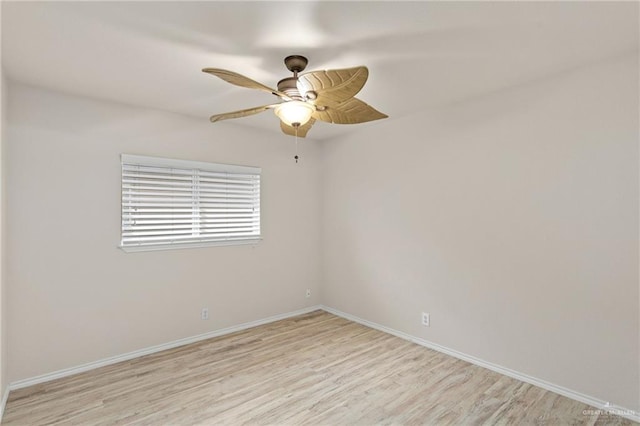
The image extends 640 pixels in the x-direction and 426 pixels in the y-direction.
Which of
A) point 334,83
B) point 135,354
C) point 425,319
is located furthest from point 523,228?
point 135,354

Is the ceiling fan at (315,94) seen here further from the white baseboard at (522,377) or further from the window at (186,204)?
the white baseboard at (522,377)

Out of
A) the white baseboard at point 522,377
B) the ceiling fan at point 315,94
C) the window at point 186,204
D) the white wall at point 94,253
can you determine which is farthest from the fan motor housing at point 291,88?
the white baseboard at point 522,377

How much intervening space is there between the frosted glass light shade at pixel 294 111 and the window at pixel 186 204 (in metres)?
1.74

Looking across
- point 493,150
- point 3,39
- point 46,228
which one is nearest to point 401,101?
point 493,150

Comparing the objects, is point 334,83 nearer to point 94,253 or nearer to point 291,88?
point 291,88

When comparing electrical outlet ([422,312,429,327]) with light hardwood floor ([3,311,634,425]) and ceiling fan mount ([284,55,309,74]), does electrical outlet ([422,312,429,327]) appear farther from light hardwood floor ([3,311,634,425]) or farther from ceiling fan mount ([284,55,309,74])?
ceiling fan mount ([284,55,309,74])

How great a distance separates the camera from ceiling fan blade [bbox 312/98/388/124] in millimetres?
2107

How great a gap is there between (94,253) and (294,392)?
6.93 ft

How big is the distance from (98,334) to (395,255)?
9.85ft

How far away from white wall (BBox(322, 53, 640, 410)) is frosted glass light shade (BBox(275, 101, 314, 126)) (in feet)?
5.67

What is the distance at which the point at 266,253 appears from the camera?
4082 millimetres

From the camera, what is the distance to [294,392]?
8.29 feet

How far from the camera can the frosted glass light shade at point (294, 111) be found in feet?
6.68

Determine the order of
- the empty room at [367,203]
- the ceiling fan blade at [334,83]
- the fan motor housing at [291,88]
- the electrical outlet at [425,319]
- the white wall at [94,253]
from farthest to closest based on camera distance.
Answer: the electrical outlet at [425,319]
the white wall at [94,253]
the fan motor housing at [291,88]
the empty room at [367,203]
the ceiling fan blade at [334,83]
